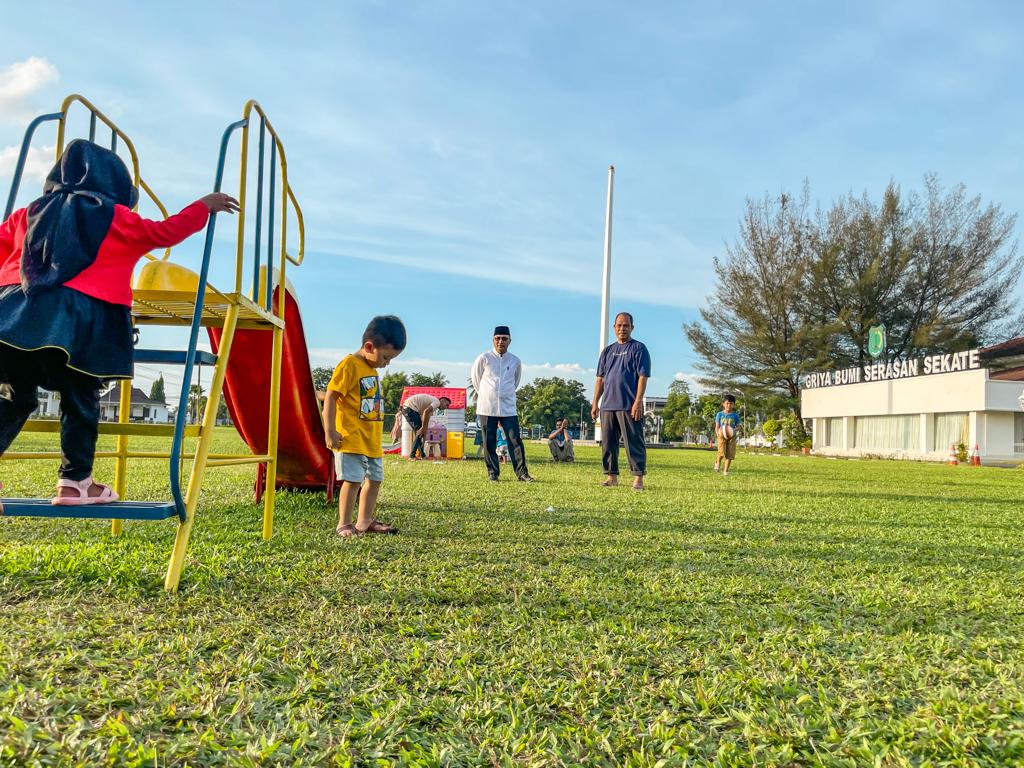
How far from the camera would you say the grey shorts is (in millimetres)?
4211

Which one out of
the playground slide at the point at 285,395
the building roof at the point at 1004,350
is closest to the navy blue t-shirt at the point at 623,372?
the playground slide at the point at 285,395

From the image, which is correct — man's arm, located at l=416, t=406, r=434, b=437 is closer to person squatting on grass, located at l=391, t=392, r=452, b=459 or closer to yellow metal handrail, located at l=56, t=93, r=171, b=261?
person squatting on grass, located at l=391, t=392, r=452, b=459

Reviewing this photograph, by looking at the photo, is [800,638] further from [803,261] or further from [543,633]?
[803,261]

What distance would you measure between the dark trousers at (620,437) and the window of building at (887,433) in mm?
32727

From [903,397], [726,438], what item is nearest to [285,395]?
[726,438]

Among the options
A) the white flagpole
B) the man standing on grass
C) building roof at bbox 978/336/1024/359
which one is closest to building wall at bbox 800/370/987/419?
building roof at bbox 978/336/1024/359

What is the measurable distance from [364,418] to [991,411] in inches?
1364

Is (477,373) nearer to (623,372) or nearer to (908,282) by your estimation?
(623,372)

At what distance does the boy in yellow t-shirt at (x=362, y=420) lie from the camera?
4.21 meters

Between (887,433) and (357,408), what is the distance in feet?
128

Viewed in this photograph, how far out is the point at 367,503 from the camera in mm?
4238

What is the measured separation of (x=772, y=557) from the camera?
3820mm

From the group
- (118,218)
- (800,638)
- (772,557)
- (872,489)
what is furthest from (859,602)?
(872,489)

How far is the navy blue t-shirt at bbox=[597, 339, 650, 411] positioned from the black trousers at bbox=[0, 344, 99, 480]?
571 centimetres
